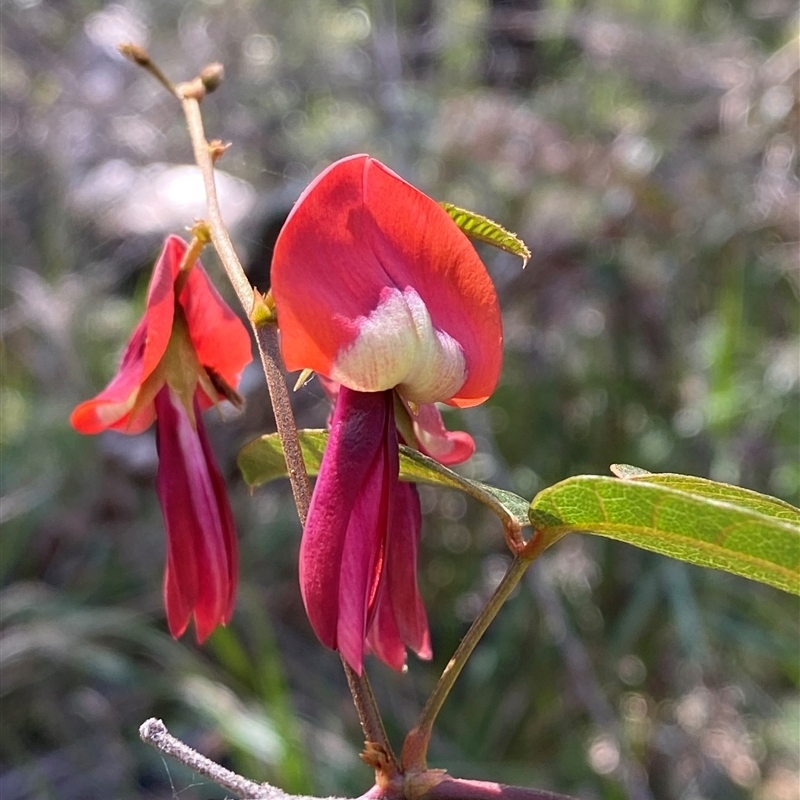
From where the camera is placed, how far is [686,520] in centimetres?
32

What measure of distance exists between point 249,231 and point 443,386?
152 centimetres

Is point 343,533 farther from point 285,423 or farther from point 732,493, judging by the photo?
point 732,493

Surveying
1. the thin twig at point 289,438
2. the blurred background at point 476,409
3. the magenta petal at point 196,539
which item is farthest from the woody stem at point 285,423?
the blurred background at point 476,409

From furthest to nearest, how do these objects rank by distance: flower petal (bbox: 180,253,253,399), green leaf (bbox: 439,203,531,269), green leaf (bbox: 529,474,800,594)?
flower petal (bbox: 180,253,253,399) < green leaf (bbox: 439,203,531,269) < green leaf (bbox: 529,474,800,594)

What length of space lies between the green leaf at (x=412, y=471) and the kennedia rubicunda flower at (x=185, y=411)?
25mm

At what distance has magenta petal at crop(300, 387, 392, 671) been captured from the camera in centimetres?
37

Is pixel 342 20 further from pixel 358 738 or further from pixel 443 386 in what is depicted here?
pixel 443 386

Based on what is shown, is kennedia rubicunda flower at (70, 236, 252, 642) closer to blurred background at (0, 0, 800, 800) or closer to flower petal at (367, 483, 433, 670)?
flower petal at (367, 483, 433, 670)

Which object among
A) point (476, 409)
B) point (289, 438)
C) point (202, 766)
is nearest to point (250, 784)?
point (202, 766)

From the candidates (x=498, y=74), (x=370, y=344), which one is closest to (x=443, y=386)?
(x=370, y=344)

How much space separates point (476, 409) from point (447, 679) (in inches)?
48.6

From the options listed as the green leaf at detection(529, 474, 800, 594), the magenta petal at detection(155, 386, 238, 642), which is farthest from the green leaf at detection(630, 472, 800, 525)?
the magenta petal at detection(155, 386, 238, 642)

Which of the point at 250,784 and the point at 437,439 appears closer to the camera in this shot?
the point at 250,784

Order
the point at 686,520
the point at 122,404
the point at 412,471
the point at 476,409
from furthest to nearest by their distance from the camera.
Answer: the point at 476,409 → the point at 122,404 → the point at 412,471 → the point at 686,520
